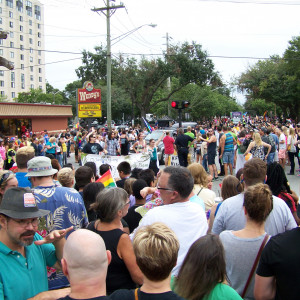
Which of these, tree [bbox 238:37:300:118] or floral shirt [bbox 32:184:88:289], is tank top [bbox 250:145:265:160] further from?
tree [bbox 238:37:300:118]

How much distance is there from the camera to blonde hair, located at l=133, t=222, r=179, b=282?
2.10 m

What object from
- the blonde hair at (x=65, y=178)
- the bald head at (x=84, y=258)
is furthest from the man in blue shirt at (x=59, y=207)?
the bald head at (x=84, y=258)

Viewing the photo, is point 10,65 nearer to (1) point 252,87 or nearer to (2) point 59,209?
(2) point 59,209

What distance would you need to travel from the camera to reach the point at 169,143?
13586 millimetres

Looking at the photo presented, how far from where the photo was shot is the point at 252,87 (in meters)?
48.1

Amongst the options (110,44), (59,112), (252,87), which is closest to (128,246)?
(110,44)

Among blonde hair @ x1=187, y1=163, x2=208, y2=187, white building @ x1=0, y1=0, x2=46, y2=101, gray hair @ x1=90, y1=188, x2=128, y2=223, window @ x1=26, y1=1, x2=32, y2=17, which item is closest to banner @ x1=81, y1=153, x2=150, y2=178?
blonde hair @ x1=187, y1=163, x2=208, y2=187

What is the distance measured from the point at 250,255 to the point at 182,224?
62cm

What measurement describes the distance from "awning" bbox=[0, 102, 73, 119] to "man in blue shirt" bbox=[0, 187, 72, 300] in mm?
35222

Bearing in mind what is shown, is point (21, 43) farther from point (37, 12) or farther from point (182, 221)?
point (182, 221)

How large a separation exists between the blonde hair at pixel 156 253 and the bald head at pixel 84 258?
253 millimetres

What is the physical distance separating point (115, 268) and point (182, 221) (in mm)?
713

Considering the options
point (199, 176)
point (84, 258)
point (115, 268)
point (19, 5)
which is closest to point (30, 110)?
point (199, 176)

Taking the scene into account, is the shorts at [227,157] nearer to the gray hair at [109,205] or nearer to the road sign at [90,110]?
the gray hair at [109,205]
